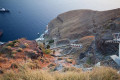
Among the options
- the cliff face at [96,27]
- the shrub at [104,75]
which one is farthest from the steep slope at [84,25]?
the shrub at [104,75]

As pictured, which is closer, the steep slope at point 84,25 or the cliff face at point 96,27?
the cliff face at point 96,27

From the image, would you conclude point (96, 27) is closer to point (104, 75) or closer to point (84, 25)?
point (84, 25)

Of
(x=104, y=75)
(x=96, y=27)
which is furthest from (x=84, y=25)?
(x=104, y=75)

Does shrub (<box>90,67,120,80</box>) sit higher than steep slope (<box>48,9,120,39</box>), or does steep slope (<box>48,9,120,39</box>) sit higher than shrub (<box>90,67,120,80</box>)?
steep slope (<box>48,9,120,39</box>)

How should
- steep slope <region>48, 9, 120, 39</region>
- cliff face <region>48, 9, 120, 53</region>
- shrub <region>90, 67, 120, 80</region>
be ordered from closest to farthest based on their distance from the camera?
shrub <region>90, 67, 120, 80</region> < cliff face <region>48, 9, 120, 53</region> < steep slope <region>48, 9, 120, 39</region>

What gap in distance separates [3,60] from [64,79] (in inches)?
269

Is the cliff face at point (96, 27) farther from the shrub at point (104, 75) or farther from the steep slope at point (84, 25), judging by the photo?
the shrub at point (104, 75)

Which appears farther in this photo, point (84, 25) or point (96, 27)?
point (84, 25)

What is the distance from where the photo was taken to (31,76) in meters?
3.32

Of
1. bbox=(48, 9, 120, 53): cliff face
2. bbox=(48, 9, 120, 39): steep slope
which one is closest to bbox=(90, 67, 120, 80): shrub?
bbox=(48, 9, 120, 53): cliff face

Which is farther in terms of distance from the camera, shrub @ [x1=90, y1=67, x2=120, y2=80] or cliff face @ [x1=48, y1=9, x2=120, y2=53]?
cliff face @ [x1=48, y1=9, x2=120, y2=53]

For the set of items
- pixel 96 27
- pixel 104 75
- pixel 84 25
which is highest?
pixel 84 25

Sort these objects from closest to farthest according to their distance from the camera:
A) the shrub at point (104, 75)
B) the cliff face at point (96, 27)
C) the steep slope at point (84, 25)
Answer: the shrub at point (104, 75) → the cliff face at point (96, 27) → the steep slope at point (84, 25)

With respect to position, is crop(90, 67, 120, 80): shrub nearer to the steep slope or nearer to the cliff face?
the cliff face
